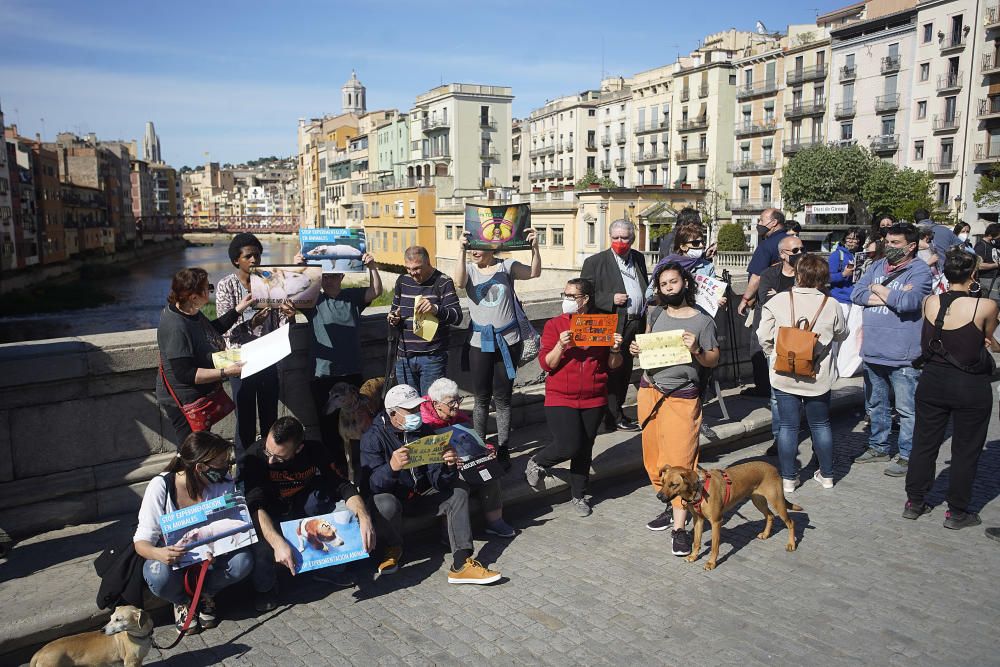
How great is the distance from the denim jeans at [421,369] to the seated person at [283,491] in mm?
1268

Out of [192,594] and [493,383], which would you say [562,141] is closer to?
[493,383]

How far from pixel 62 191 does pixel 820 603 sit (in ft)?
300

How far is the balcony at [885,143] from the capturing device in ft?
168

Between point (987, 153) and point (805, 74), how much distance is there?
49.4 ft

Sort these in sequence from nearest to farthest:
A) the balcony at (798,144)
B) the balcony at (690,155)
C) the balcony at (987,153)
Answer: the balcony at (987,153)
the balcony at (798,144)
the balcony at (690,155)

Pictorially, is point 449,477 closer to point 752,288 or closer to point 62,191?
point 752,288

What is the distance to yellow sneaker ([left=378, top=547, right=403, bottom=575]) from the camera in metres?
5.01

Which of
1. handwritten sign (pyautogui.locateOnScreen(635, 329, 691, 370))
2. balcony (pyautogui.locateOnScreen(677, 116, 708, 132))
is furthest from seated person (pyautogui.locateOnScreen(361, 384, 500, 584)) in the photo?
balcony (pyautogui.locateOnScreen(677, 116, 708, 132))

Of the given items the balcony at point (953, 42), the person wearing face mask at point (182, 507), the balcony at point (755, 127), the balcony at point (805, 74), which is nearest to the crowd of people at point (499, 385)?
the person wearing face mask at point (182, 507)

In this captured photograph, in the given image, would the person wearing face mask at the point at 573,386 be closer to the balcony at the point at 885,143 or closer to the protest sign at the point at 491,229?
the protest sign at the point at 491,229

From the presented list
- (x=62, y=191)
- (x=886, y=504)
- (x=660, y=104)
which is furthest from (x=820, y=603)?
(x=62, y=191)

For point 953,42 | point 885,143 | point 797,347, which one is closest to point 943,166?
point 885,143

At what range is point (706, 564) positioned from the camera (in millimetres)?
5066

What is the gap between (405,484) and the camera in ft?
17.1
